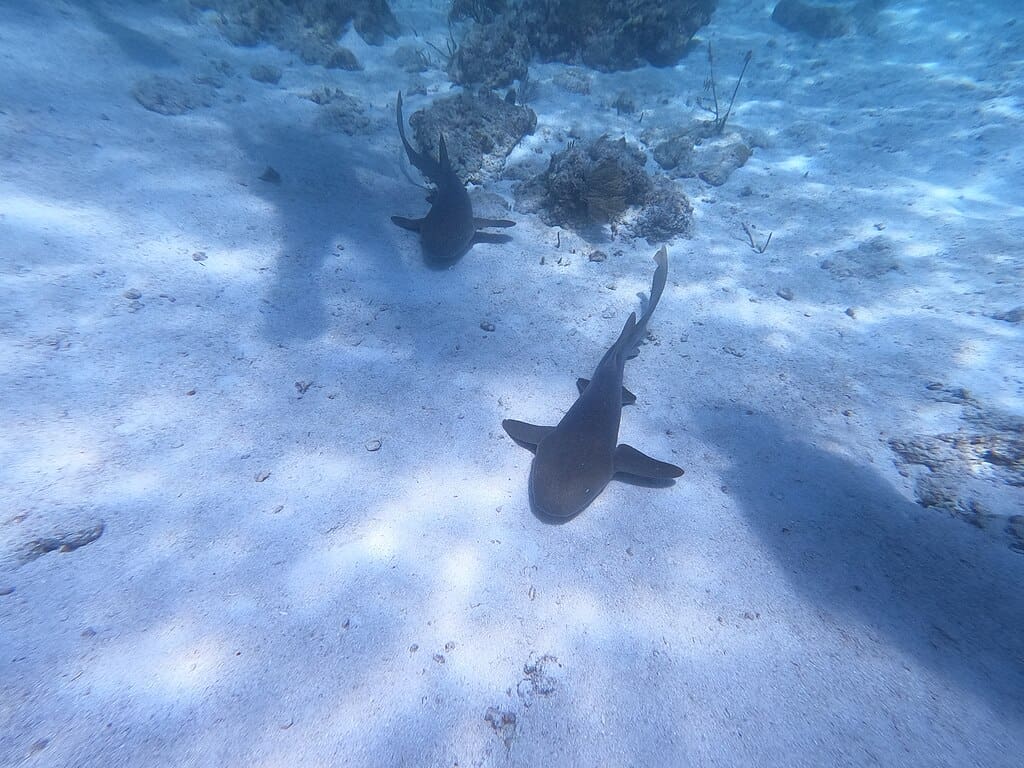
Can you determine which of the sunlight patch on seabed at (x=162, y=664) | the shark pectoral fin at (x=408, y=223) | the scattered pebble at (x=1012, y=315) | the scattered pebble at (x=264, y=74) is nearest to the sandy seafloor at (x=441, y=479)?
the sunlight patch on seabed at (x=162, y=664)

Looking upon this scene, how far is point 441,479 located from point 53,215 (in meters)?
5.27

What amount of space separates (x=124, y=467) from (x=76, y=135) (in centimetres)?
577

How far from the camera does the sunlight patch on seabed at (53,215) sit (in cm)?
436

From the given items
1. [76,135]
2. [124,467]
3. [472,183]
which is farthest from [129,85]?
[124,467]

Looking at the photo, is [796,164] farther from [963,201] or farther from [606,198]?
[606,198]

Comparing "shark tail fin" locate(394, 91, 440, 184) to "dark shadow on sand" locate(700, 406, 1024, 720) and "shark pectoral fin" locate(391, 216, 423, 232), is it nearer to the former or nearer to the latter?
"shark pectoral fin" locate(391, 216, 423, 232)

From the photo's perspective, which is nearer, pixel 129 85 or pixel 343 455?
pixel 343 455

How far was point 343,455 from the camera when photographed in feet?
12.2

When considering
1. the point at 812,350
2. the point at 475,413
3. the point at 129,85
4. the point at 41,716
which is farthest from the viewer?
the point at 129,85

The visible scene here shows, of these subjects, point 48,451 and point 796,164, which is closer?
point 48,451

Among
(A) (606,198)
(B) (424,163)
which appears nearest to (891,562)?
(A) (606,198)

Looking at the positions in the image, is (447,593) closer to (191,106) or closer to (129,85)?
(191,106)

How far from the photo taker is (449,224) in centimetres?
586

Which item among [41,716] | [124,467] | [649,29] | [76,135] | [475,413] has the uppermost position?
[649,29]
